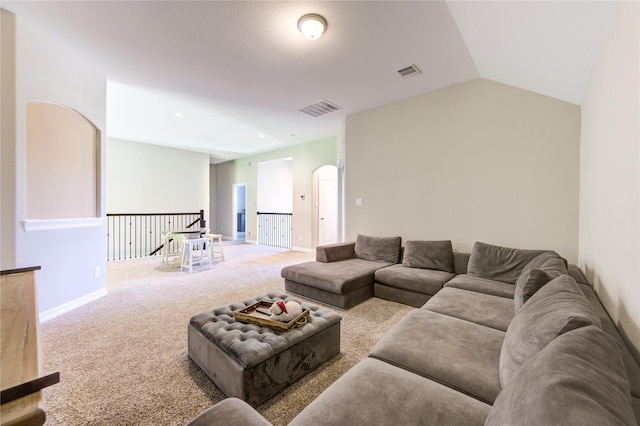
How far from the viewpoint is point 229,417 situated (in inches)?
35.0

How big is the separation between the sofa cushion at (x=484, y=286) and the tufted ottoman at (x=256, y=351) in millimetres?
1467

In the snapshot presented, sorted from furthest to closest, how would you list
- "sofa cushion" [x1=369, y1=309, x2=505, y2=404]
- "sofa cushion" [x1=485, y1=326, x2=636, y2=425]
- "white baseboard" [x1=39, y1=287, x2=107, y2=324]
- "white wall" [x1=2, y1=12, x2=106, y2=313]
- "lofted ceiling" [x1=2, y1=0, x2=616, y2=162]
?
"white baseboard" [x1=39, y1=287, x2=107, y2=324] → "white wall" [x1=2, y1=12, x2=106, y2=313] → "lofted ceiling" [x1=2, y1=0, x2=616, y2=162] → "sofa cushion" [x1=369, y1=309, x2=505, y2=404] → "sofa cushion" [x1=485, y1=326, x2=636, y2=425]

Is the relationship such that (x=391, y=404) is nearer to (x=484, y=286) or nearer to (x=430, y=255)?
(x=484, y=286)

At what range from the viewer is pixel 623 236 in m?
1.40

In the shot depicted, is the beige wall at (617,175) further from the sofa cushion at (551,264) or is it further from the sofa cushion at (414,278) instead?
the sofa cushion at (414,278)

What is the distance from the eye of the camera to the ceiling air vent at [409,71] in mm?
3132

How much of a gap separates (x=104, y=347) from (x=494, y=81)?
16.6 ft

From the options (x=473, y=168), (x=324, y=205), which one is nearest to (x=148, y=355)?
(x=473, y=168)

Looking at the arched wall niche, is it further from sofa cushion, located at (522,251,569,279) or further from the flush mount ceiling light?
sofa cushion, located at (522,251,569,279)

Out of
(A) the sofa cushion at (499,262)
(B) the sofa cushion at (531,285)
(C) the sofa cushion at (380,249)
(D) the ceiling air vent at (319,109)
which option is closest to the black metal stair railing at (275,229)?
(D) the ceiling air vent at (319,109)

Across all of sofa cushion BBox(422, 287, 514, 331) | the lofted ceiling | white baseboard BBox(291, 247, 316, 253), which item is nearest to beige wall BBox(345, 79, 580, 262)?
the lofted ceiling

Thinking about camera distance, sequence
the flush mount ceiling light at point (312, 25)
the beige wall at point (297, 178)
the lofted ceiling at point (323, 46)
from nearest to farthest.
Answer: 1. the lofted ceiling at point (323, 46)
2. the flush mount ceiling light at point (312, 25)
3. the beige wall at point (297, 178)

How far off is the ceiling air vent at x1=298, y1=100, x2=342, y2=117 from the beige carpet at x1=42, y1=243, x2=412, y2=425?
2964 millimetres

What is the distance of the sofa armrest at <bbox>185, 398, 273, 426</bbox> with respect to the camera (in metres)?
0.87
